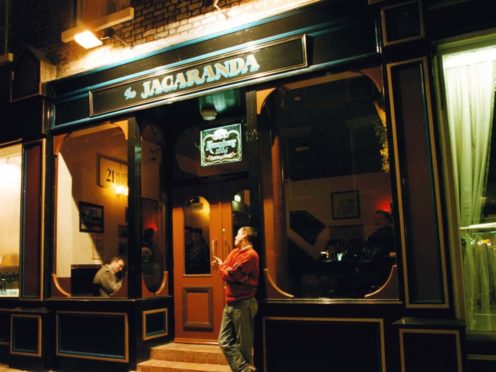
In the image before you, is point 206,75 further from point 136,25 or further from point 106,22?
point 106,22

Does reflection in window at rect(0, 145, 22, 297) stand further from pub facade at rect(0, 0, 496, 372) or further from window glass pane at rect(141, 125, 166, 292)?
Result: window glass pane at rect(141, 125, 166, 292)

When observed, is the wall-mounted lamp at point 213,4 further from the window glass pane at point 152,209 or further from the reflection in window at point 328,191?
the window glass pane at point 152,209

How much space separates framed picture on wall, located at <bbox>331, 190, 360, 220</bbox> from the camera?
7992 mm

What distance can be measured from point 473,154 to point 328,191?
306 cm

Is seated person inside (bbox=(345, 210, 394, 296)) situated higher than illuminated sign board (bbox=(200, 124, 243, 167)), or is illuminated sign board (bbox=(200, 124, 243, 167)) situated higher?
illuminated sign board (bbox=(200, 124, 243, 167))

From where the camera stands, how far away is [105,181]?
9.37m

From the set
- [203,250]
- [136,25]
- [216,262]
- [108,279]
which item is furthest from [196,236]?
[136,25]

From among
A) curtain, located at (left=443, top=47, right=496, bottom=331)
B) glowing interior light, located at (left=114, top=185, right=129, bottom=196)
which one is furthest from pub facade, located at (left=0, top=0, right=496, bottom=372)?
glowing interior light, located at (left=114, top=185, right=129, bottom=196)

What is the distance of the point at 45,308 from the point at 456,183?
6276 millimetres

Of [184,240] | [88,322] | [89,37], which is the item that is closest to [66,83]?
[89,37]

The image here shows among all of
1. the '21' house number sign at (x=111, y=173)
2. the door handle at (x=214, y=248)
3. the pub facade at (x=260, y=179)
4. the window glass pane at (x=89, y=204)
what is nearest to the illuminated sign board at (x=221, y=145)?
the pub facade at (x=260, y=179)

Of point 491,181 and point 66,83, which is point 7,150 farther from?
point 491,181

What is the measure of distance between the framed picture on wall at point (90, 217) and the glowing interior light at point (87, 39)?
269cm

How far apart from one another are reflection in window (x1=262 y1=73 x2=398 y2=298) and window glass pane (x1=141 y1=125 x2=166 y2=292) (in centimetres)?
210
